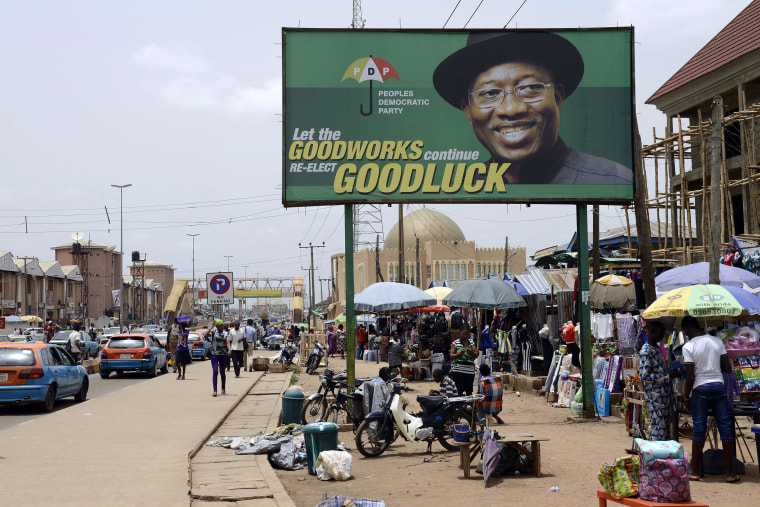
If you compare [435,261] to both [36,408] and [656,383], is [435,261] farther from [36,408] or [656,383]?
[656,383]

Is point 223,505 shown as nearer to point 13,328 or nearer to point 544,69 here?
point 544,69

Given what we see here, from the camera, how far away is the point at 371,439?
415 inches

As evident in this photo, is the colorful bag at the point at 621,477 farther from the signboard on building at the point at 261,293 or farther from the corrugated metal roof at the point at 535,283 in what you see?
the signboard on building at the point at 261,293

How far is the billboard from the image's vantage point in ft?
45.5

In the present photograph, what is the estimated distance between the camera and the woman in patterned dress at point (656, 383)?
9133mm

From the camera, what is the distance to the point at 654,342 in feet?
30.3

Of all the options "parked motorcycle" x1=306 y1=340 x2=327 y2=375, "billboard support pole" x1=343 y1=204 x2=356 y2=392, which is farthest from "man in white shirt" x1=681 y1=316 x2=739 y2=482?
"parked motorcycle" x1=306 y1=340 x2=327 y2=375

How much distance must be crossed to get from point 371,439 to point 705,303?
4.72 m

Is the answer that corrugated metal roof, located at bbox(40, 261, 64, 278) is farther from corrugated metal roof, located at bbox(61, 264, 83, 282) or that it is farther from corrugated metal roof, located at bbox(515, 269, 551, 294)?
corrugated metal roof, located at bbox(515, 269, 551, 294)

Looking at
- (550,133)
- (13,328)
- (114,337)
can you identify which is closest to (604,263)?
(550,133)

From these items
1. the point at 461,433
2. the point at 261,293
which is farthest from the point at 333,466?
the point at 261,293

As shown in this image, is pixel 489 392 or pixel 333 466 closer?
pixel 333 466

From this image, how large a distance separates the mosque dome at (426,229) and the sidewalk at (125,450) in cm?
5182

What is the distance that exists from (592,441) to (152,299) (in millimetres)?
138580
